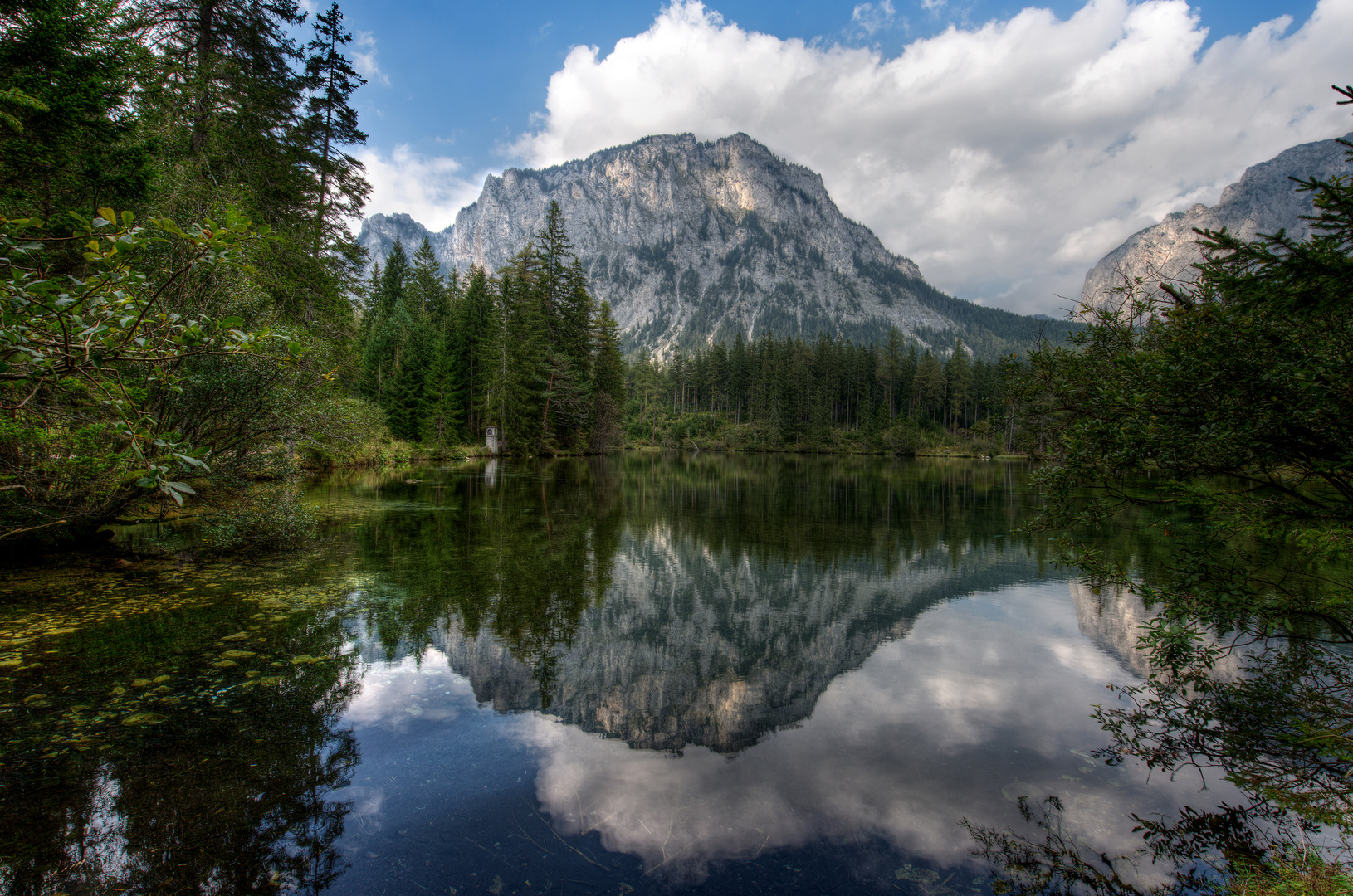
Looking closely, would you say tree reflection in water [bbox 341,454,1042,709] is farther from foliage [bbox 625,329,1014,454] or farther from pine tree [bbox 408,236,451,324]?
foliage [bbox 625,329,1014,454]

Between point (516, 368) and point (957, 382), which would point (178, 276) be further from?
point (957, 382)

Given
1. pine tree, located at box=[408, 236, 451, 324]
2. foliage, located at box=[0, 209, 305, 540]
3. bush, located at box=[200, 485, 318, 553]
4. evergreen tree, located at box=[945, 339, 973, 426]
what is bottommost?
bush, located at box=[200, 485, 318, 553]

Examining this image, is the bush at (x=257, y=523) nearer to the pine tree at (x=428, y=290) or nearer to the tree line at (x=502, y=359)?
the tree line at (x=502, y=359)

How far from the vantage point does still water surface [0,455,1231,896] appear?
11.9 feet

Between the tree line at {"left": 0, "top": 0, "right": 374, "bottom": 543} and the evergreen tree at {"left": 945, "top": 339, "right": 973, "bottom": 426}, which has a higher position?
the evergreen tree at {"left": 945, "top": 339, "right": 973, "bottom": 426}

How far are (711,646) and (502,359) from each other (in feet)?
118

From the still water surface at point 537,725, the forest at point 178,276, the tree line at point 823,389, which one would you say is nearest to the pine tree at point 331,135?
the forest at point 178,276

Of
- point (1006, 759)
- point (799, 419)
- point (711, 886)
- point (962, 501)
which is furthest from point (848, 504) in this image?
point (799, 419)

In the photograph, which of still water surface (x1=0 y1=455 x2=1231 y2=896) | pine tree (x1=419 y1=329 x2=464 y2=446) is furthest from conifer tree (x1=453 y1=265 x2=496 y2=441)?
still water surface (x1=0 y1=455 x2=1231 y2=896)

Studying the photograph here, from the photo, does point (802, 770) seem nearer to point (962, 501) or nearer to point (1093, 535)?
point (1093, 535)

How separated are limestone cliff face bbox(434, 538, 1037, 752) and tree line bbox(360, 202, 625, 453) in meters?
31.8

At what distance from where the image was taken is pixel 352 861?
11.7 ft

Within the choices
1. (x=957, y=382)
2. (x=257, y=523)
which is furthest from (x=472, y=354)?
(x=957, y=382)

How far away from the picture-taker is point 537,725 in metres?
5.44
